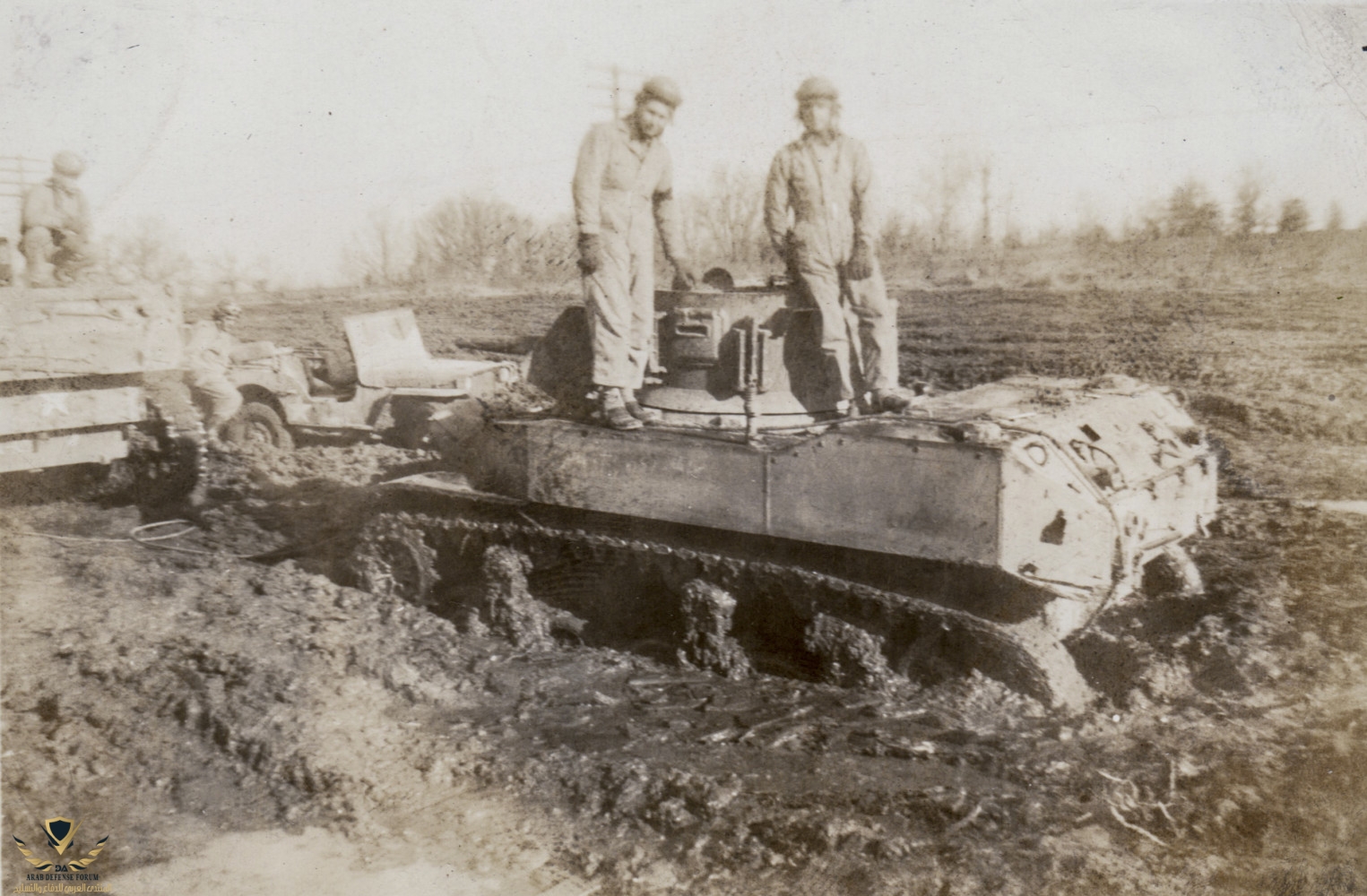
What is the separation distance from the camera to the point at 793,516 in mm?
5180

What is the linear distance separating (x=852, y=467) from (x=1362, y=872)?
2627mm

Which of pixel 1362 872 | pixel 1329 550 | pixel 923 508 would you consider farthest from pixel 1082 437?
pixel 1329 550

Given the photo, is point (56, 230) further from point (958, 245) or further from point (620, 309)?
point (958, 245)

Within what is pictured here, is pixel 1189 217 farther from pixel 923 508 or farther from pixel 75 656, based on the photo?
pixel 75 656

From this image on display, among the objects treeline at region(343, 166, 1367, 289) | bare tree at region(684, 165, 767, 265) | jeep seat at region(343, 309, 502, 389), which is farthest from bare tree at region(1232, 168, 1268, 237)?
jeep seat at region(343, 309, 502, 389)

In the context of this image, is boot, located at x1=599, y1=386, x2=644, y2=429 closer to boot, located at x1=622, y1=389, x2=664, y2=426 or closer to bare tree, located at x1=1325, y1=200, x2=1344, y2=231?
boot, located at x1=622, y1=389, x2=664, y2=426

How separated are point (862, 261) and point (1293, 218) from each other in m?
4.04

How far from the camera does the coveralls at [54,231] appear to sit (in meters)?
7.52

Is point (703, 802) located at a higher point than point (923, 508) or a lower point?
lower

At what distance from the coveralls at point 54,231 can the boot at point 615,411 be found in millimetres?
4730

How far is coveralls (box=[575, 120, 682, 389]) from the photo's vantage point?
5742mm

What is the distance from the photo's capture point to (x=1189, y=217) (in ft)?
30.8

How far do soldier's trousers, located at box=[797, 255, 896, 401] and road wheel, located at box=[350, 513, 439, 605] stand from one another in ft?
9.84

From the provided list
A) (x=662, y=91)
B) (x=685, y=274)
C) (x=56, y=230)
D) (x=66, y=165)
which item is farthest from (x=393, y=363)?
(x=662, y=91)
